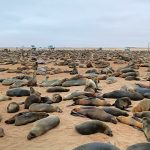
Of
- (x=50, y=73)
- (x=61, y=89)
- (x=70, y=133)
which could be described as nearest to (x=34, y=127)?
(x=70, y=133)

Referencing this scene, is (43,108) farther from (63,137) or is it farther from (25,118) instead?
(63,137)

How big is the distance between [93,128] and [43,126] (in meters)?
0.88

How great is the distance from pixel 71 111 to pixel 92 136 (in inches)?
60.1

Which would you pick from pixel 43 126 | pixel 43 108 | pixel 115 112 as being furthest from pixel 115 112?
pixel 43 126

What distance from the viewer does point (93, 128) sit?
6.30 m

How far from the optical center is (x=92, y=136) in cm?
617

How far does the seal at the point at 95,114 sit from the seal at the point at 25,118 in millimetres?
634

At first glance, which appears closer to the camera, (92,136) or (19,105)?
(92,136)

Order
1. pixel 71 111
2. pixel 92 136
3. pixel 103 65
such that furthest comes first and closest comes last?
pixel 103 65 → pixel 71 111 → pixel 92 136

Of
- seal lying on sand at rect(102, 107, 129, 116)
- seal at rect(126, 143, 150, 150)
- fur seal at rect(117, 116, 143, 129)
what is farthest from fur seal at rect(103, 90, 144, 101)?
seal at rect(126, 143, 150, 150)

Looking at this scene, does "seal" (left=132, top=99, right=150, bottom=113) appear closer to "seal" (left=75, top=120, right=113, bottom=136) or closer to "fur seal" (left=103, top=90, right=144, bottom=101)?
"fur seal" (left=103, top=90, right=144, bottom=101)

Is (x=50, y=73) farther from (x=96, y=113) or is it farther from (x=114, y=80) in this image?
(x=96, y=113)

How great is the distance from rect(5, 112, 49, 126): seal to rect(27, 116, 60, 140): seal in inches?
14.5

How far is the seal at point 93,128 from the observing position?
6277 millimetres
